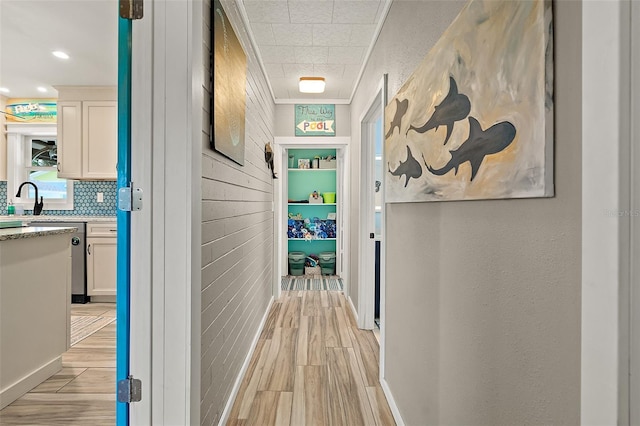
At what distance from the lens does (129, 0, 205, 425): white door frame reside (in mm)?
1356

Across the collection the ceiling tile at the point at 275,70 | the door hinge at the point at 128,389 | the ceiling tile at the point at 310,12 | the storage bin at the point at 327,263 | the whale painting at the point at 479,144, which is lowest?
the storage bin at the point at 327,263

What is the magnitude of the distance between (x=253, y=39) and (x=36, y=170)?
3.82 metres

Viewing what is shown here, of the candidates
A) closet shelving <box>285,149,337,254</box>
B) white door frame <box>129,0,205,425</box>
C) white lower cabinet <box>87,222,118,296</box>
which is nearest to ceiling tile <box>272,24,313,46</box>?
white door frame <box>129,0,205,425</box>

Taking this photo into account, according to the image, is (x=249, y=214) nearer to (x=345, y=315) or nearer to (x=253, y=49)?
(x=253, y=49)

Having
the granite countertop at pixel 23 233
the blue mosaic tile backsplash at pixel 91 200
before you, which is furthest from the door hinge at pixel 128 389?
the blue mosaic tile backsplash at pixel 91 200

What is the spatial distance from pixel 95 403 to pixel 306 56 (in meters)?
2.94

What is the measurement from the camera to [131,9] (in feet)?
4.41

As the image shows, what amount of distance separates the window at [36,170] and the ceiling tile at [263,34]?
10.9 ft

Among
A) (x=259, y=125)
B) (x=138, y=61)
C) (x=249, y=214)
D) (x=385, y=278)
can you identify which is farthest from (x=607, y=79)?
(x=259, y=125)

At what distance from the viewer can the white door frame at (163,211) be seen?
136 centimetres

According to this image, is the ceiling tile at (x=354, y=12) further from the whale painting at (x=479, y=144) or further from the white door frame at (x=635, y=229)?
the white door frame at (x=635, y=229)

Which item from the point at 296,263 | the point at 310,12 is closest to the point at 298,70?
the point at 310,12

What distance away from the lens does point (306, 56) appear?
3203 millimetres

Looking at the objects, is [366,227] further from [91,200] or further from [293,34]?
[91,200]
